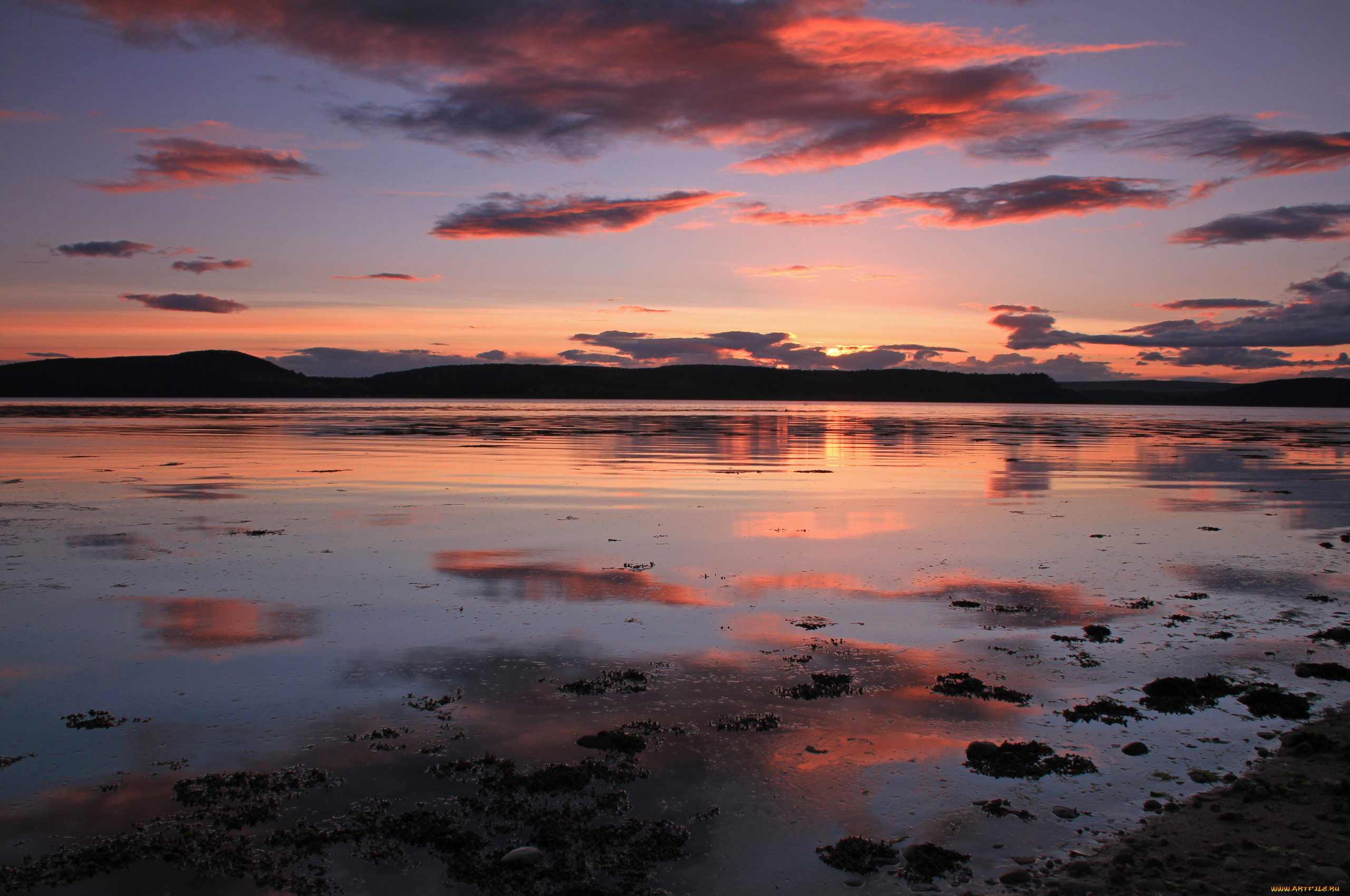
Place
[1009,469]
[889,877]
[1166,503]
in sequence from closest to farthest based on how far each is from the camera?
1. [889,877]
2. [1166,503]
3. [1009,469]

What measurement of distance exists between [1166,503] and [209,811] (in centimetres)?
2008

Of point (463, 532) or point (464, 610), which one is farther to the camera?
point (463, 532)

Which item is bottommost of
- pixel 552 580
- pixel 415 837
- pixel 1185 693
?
pixel 415 837

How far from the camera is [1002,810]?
208 inches

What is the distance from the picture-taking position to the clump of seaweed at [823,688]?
7191 millimetres

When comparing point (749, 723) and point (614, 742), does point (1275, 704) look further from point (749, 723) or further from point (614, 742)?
point (614, 742)

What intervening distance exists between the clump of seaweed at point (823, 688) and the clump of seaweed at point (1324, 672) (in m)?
4.14

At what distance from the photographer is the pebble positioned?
4.68m

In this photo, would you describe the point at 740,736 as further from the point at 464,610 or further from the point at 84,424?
the point at 84,424

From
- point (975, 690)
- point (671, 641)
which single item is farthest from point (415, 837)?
point (975, 690)

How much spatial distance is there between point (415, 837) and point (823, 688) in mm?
3680

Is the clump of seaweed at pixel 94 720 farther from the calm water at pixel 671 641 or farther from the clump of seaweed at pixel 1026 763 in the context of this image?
the clump of seaweed at pixel 1026 763

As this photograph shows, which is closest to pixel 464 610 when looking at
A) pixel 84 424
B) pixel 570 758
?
pixel 570 758

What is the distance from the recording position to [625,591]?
1072cm
